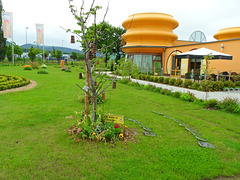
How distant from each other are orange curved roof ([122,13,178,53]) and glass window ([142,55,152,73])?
1.00 meters

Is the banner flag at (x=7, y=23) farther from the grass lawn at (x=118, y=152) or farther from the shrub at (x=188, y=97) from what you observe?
the shrub at (x=188, y=97)

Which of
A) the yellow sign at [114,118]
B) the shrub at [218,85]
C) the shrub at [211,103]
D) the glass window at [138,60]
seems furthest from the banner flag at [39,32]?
the yellow sign at [114,118]

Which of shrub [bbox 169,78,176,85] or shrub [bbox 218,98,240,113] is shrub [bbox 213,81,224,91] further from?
shrub [bbox 218,98,240,113]

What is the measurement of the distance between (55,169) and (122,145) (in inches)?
60.4

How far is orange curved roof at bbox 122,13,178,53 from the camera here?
2298 cm

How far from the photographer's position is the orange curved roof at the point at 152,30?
75.4ft

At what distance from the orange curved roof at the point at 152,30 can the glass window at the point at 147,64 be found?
100cm

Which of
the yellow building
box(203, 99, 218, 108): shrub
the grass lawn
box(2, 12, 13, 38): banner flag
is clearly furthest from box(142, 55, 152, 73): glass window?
box(2, 12, 13, 38): banner flag

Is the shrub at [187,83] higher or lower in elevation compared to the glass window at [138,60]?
lower

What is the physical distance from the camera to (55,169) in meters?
3.31

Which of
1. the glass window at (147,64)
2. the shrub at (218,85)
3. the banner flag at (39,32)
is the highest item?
the banner flag at (39,32)

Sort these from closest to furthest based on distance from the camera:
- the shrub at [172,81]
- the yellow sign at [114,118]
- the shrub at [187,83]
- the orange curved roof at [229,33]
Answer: the yellow sign at [114,118] < the shrub at [187,83] < the shrub at [172,81] < the orange curved roof at [229,33]

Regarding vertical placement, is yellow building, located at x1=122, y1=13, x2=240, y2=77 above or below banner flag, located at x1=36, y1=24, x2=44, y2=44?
below

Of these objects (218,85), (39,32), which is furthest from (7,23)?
(218,85)
